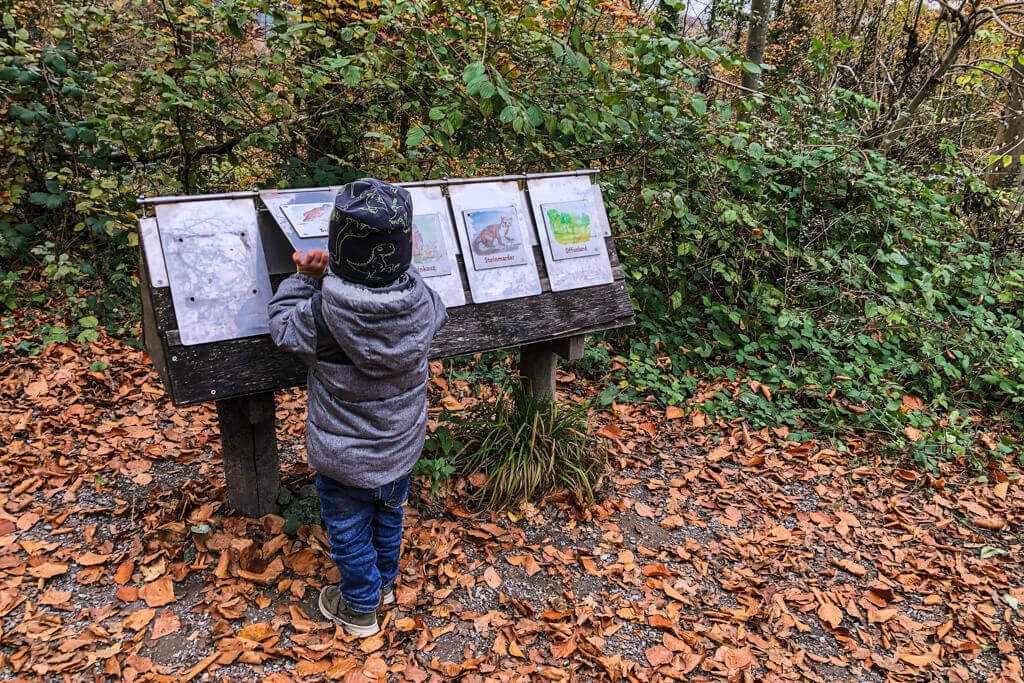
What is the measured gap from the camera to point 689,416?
493 centimetres

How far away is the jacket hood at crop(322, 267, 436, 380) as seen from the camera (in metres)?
2.21

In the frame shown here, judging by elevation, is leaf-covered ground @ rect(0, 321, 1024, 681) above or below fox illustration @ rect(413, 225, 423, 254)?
below

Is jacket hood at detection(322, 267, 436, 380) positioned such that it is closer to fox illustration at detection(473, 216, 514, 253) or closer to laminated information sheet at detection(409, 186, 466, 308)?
laminated information sheet at detection(409, 186, 466, 308)

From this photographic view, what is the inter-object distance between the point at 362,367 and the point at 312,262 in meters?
0.44

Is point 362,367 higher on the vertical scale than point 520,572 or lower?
higher

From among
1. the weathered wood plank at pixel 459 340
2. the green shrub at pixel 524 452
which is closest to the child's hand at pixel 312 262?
the weathered wood plank at pixel 459 340

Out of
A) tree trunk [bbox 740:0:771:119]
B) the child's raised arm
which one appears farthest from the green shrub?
tree trunk [bbox 740:0:771:119]

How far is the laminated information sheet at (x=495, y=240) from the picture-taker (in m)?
3.10

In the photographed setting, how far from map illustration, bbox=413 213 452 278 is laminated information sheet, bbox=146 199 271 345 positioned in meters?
0.69

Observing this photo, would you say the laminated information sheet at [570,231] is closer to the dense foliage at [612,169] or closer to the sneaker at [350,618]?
the dense foliage at [612,169]

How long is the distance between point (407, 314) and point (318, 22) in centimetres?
340

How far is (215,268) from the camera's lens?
2.46 m

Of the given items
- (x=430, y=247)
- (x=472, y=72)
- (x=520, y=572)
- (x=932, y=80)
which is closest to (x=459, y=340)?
(x=430, y=247)

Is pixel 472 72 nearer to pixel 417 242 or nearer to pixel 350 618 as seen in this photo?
pixel 417 242
